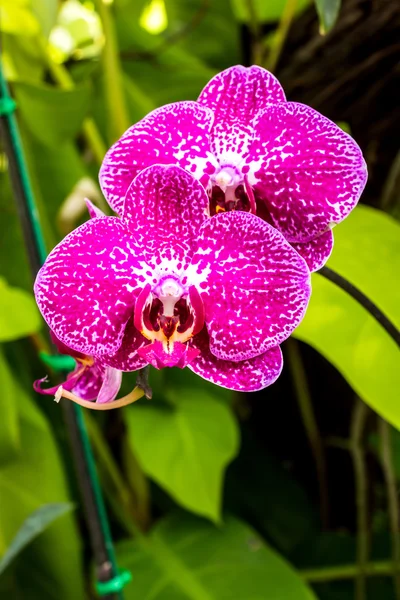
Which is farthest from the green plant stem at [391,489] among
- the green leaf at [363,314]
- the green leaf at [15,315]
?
the green leaf at [15,315]

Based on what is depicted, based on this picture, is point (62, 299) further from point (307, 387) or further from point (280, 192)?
point (307, 387)

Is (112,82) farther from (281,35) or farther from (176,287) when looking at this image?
(176,287)

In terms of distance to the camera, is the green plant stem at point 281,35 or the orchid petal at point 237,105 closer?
the orchid petal at point 237,105

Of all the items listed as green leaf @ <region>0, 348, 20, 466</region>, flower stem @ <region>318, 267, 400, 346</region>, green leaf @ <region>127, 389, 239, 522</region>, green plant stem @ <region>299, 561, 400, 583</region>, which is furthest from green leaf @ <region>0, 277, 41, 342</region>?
green plant stem @ <region>299, 561, 400, 583</region>

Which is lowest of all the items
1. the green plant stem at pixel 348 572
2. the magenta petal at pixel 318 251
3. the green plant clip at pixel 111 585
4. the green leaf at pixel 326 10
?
the green plant stem at pixel 348 572

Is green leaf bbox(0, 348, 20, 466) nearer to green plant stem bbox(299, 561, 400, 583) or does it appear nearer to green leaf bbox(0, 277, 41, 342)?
green leaf bbox(0, 277, 41, 342)

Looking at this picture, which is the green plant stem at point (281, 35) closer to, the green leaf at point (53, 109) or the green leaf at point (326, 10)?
the green leaf at point (53, 109)

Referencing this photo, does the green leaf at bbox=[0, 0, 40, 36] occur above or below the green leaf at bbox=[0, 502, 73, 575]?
above
